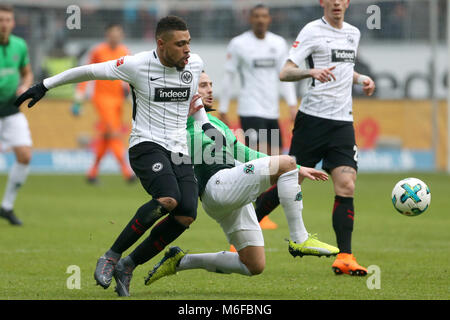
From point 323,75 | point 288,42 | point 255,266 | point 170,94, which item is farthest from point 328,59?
point 288,42

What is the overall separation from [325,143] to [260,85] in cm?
392

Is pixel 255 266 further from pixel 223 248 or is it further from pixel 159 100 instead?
pixel 223 248

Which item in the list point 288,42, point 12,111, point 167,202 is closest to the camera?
point 167,202

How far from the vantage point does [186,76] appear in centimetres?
630

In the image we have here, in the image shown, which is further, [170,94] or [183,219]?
[170,94]

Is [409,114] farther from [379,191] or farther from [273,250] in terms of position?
[273,250]

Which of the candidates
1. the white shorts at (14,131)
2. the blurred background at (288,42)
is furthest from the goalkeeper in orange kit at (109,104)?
the white shorts at (14,131)

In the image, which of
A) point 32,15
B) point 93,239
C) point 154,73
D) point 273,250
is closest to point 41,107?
point 32,15

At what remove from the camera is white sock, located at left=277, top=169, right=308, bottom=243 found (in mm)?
6008

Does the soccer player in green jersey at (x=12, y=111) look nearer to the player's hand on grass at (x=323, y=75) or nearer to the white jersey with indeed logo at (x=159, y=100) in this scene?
the white jersey with indeed logo at (x=159, y=100)

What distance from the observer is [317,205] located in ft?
43.1

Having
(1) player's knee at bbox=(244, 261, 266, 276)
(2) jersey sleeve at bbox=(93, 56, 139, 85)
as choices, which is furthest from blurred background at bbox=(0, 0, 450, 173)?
(1) player's knee at bbox=(244, 261, 266, 276)

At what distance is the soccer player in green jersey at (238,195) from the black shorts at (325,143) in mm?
1233
